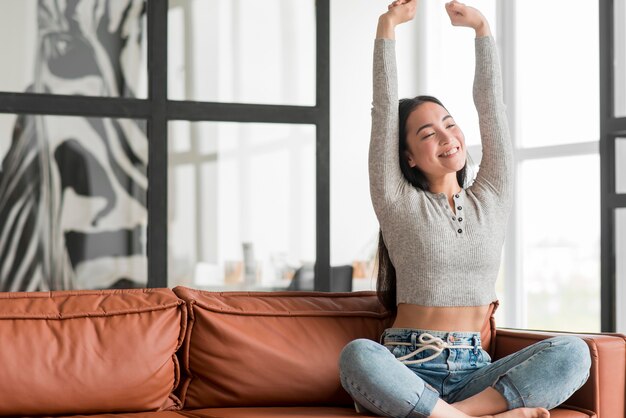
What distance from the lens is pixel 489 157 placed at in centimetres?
275

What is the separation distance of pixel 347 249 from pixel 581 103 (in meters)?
1.54

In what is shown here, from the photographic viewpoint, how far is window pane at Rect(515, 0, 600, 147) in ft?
13.8

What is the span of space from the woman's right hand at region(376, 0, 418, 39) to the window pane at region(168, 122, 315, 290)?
719mm

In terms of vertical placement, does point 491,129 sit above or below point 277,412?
above

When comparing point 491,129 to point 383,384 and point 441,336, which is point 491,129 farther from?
point 383,384

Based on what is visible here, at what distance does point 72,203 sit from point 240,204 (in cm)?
60

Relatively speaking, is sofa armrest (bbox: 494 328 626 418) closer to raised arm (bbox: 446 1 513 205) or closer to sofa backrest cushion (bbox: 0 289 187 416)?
raised arm (bbox: 446 1 513 205)

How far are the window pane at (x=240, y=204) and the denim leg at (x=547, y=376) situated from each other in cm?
116

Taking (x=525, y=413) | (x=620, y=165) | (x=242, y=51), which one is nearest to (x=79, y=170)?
(x=242, y=51)

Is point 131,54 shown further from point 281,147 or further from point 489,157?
point 489,157

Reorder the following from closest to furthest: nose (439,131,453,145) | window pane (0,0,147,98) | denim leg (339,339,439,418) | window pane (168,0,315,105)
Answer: denim leg (339,339,439,418), nose (439,131,453,145), window pane (0,0,147,98), window pane (168,0,315,105)

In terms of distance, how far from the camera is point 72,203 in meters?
3.02

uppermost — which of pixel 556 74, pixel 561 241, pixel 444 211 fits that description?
pixel 556 74

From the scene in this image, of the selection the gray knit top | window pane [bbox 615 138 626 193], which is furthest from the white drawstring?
window pane [bbox 615 138 626 193]
